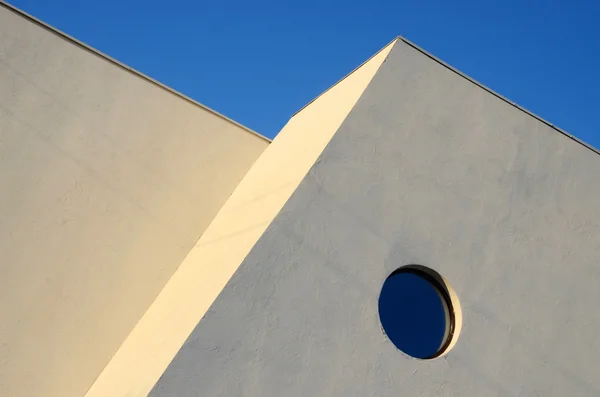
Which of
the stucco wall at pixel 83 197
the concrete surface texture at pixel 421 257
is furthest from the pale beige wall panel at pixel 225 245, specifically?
the stucco wall at pixel 83 197

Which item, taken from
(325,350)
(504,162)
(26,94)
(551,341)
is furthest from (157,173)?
(551,341)

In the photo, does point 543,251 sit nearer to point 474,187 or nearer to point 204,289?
point 474,187

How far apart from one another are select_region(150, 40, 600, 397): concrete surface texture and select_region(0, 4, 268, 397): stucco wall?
2.45 meters

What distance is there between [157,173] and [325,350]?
3.57 meters

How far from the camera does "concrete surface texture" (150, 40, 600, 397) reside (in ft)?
18.0

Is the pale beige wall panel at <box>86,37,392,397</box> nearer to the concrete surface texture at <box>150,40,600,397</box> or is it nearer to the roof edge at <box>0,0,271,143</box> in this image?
the concrete surface texture at <box>150,40,600,397</box>

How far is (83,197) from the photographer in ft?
24.9

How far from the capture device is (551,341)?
6.65 m

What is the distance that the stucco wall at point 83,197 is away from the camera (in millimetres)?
6992

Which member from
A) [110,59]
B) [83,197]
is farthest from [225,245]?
[110,59]

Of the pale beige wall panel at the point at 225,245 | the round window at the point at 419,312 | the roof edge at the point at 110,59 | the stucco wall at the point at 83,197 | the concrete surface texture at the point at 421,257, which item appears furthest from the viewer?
the roof edge at the point at 110,59

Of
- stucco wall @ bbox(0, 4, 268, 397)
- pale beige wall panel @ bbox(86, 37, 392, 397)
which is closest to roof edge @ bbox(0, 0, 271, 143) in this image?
stucco wall @ bbox(0, 4, 268, 397)

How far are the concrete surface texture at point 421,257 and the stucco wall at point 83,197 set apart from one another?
245cm

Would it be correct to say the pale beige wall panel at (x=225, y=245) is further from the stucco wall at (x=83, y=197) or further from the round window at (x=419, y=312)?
the round window at (x=419, y=312)
